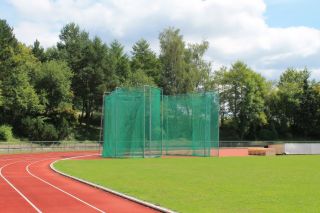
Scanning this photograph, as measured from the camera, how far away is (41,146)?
5494 cm

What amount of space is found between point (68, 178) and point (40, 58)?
5965 cm

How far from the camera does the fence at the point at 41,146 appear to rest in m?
51.2

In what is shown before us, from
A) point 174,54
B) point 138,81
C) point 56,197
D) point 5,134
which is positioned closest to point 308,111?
point 174,54

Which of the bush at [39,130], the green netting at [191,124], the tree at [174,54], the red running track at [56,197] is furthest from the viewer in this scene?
the tree at [174,54]

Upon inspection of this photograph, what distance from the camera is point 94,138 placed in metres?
71.3

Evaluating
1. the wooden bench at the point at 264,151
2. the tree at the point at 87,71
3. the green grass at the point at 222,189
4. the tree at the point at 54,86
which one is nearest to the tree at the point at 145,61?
the tree at the point at 87,71

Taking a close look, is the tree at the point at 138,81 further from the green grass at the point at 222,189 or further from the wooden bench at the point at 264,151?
the green grass at the point at 222,189

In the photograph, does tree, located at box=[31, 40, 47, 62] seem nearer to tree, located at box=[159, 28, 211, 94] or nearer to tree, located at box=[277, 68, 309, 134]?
tree, located at box=[159, 28, 211, 94]

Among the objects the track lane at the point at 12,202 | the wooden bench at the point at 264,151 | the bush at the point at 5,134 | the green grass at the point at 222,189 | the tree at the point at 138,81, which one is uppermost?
the tree at the point at 138,81

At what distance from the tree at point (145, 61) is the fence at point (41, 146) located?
26320 millimetres

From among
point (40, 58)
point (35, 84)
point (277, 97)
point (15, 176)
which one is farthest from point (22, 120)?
point (277, 97)

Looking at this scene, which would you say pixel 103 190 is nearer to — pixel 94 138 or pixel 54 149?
pixel 54 149

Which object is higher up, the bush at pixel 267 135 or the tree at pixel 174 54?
the tree at pixel 174 54

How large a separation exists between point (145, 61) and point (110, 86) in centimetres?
1605
